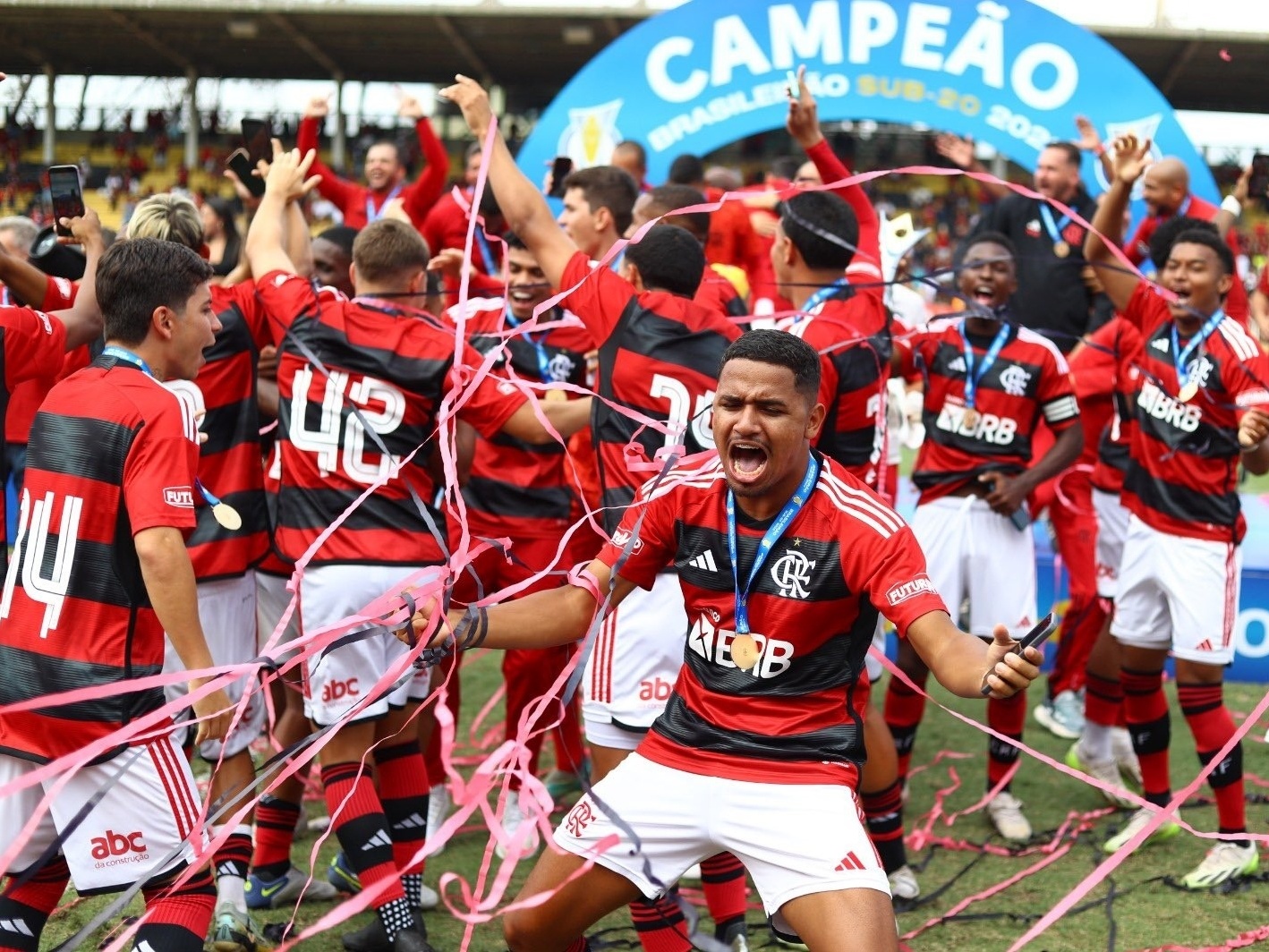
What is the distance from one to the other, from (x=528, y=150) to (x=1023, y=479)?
21.4 ft

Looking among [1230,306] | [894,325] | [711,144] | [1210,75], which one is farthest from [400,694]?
[1210,75]

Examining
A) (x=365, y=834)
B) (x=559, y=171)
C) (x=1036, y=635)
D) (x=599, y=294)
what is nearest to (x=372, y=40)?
(x=559, y=171)

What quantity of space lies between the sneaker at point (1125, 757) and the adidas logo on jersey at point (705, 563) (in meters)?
3.88

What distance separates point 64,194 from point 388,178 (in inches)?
196

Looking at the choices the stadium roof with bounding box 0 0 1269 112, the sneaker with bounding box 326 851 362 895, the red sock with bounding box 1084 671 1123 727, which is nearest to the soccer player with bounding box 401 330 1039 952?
the sneaker with bounding box 326 851 362 895

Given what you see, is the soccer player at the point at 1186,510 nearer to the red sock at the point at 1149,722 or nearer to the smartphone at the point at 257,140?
the red sock at the point at 1149,722

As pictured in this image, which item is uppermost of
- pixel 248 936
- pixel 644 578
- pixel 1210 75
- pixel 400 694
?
pixel 1210 75

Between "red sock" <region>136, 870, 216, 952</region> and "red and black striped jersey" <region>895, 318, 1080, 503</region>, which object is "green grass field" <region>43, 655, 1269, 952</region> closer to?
"red sock" <region>136, 870, 216, 952</region>

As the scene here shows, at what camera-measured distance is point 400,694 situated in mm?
4879

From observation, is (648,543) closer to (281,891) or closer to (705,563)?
(705,563)

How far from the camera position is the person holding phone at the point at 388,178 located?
748 centimetres

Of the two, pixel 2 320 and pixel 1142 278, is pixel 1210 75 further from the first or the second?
pixel 2 320

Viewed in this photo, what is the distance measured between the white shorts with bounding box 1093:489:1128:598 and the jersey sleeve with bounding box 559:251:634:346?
3605mm

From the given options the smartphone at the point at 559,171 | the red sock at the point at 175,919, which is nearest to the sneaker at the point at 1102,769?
the smartphone at the point at 559,171
